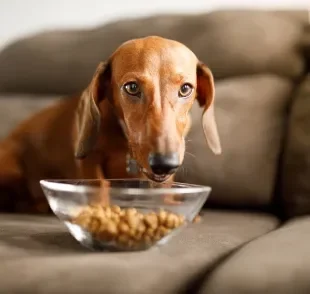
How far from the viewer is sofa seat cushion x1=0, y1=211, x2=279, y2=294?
0.97 meters

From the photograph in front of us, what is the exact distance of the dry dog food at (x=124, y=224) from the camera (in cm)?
111

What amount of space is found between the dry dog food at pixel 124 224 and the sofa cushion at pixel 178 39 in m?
0.93

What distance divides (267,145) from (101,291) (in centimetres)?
99

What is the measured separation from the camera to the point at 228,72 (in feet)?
6.46

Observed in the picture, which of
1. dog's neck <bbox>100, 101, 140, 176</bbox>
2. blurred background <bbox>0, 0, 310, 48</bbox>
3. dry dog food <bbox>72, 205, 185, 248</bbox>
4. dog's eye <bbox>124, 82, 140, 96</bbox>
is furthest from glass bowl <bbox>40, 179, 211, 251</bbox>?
blurred background <bbox>0, 0, 310, 48</bbox>

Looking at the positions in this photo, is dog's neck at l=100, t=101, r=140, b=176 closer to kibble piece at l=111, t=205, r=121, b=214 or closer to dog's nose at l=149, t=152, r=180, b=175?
dog's nose at l=149, t=152, r=180, b=175

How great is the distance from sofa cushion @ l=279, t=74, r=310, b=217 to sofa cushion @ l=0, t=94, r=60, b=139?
817 mm

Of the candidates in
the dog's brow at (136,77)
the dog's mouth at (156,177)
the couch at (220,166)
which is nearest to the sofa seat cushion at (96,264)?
the couch at (220,166)

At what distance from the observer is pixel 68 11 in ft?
8.03

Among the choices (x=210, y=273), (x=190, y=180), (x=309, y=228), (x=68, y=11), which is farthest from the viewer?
(x=68, y=11)

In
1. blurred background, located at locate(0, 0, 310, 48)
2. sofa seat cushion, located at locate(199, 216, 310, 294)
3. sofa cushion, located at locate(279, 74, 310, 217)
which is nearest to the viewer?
sofa seat cushion, located at locate(199, 216, 310, 294)

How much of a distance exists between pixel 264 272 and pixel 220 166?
832 millimetres

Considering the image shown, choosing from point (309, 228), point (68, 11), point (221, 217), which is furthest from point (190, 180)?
point (68, 11)

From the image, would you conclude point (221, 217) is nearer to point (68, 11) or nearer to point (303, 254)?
point (303, 254)
